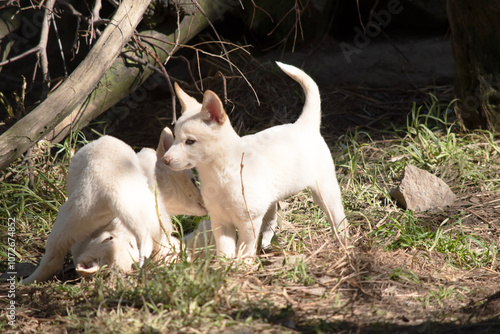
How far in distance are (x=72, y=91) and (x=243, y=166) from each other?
141 centimetres

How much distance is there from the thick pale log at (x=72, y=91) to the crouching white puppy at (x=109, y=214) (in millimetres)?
349

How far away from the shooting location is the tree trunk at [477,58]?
546 centimetres

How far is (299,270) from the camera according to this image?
138 inches

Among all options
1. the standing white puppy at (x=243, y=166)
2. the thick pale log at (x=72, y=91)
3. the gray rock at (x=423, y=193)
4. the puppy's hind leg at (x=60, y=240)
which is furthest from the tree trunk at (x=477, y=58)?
the puppy's hind leg at (x=60, y=240)

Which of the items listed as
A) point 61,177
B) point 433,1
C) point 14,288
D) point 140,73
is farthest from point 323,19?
point 14,288

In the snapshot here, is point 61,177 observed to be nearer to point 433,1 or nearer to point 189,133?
point 189,133

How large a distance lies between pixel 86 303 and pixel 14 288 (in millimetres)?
732

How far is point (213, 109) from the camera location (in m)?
3.40

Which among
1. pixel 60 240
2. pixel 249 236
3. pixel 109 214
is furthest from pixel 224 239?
pixel 60 240

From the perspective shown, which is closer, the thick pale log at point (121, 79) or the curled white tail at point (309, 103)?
the curled white tail at point (309, 103)

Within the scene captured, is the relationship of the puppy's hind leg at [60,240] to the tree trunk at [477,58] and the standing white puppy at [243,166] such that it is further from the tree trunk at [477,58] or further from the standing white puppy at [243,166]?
the tree trunk at [477,58]

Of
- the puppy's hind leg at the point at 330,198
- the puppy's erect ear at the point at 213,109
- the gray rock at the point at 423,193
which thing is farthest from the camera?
the gray rock at the point at 423,193

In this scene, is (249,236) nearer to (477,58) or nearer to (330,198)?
(330,198)

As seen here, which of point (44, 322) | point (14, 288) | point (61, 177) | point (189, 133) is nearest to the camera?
point (44, 322)
